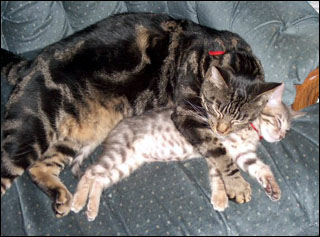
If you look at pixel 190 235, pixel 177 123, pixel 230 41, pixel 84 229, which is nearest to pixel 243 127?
pixel 177 123

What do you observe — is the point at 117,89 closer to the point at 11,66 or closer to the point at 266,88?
the point at 11,66

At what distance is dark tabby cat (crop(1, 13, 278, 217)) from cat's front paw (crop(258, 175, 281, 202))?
244 mm

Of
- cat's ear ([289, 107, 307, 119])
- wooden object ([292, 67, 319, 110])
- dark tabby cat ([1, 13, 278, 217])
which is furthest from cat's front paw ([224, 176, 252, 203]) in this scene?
wooden object ([292, 67, 319, 110])

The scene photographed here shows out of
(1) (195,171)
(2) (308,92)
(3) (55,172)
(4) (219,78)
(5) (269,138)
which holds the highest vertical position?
(4) (219,78)

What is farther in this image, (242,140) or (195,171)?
(242,140)

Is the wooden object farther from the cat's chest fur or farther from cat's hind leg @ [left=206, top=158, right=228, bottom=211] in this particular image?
cat's hind leg @ [left=206, top=158, right=228, bottom=211]

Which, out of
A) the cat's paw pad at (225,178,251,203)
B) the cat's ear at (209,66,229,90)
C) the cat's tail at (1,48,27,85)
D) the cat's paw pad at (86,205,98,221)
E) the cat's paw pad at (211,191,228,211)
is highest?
the cat's ear at (209,66,229,90)

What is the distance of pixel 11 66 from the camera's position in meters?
1.85

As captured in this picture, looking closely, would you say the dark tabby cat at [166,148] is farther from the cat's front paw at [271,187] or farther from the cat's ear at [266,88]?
the cat's ear at [266,88]

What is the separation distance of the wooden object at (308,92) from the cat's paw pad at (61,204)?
1.42 meters

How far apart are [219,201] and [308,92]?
0.99m

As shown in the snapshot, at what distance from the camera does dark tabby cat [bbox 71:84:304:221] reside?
167 cm

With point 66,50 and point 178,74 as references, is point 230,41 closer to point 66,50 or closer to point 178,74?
point 178,74

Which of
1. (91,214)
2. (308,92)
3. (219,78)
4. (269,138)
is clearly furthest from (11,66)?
(308,92)
